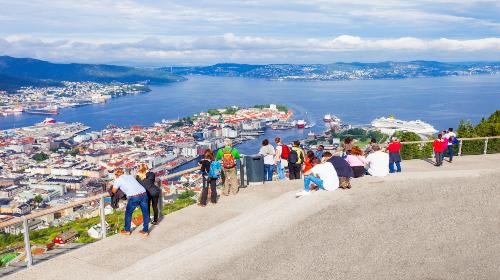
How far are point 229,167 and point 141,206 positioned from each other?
250 cm

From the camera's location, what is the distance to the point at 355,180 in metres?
8.82

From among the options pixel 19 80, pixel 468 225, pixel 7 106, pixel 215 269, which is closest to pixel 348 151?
pixel 468 225

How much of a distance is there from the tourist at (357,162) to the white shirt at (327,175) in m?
1.31

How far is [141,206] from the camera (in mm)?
6941

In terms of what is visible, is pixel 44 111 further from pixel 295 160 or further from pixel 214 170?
pixel 214 170

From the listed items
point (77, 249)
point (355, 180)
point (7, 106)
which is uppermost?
point (355, 180)

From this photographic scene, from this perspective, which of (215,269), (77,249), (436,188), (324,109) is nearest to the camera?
(215,269)

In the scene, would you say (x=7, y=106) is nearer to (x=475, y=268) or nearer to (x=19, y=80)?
(x=19, y=80)

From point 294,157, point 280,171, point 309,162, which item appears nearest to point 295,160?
point 294,157

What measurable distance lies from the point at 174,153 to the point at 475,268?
141ft

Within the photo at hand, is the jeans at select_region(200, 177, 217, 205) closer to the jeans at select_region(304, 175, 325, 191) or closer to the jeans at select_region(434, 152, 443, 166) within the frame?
the jeans at select_region(304, 175, 325, 191)

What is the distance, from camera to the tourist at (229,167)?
9020 millimetres

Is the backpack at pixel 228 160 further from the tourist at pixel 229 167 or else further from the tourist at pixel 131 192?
the tourist at pixel 131 192

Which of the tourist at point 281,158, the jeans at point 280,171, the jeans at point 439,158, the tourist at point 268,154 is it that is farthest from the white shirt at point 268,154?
the jeans at point 439,158
